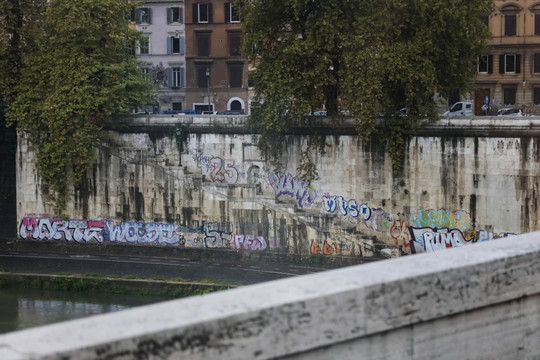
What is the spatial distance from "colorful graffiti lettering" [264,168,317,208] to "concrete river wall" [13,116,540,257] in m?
0.04

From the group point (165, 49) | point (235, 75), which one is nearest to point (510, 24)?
point (235, 75)

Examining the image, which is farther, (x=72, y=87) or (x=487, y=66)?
(x=487, y=66)

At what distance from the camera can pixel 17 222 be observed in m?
34.9

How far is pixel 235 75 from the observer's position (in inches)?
1917

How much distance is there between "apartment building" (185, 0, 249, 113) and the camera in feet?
155

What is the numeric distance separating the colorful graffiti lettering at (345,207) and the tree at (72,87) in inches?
337

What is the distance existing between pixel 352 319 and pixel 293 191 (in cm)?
2600

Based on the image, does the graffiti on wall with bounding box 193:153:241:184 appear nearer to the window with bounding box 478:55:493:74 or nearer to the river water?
the river water

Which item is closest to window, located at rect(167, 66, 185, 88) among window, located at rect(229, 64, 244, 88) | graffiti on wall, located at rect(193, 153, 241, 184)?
window, located at rect(229, 64, 244, 88)

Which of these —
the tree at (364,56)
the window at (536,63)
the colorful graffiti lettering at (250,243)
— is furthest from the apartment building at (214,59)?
the colorful graffiti lettering at (250,243)

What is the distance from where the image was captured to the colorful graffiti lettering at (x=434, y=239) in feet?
92.0

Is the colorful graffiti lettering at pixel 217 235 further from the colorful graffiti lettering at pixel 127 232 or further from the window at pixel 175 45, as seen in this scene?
the window at pixel 175 45

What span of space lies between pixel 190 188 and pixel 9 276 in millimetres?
6994

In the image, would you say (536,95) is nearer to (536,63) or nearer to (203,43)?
(536,63)
